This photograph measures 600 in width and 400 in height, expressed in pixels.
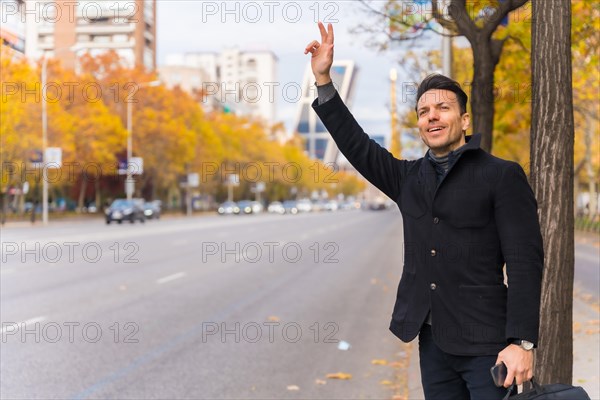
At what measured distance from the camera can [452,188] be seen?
329cm

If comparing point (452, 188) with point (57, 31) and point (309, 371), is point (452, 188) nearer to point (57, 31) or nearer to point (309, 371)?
point (309, 371)

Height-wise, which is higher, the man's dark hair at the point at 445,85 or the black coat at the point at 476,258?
the man's dark hair at the point at 445,85

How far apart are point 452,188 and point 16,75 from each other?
4317cm

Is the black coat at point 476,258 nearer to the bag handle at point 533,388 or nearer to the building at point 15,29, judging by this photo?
the bag handle at point 533,388

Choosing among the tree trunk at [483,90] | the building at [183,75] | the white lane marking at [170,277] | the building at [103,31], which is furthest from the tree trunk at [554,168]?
the building at [183,75]

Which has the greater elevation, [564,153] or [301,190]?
[564,153]

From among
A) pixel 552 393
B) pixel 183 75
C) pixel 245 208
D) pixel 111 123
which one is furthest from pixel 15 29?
pixel 183 75

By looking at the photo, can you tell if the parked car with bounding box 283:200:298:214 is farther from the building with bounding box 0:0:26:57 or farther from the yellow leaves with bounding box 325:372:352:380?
the yellow leaves with bounding box 325:372:352:380

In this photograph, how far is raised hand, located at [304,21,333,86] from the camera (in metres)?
3.51

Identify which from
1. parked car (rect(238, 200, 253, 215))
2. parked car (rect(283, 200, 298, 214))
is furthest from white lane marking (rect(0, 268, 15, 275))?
parked car (rect(283, 200, 298, 214))

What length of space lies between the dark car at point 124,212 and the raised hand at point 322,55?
161 ft

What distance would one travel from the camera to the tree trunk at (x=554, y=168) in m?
5.31

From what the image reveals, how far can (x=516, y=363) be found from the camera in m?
3.11

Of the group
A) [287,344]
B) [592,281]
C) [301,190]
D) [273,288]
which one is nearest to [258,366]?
[287,344]
